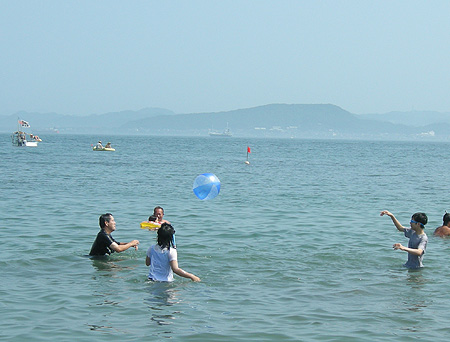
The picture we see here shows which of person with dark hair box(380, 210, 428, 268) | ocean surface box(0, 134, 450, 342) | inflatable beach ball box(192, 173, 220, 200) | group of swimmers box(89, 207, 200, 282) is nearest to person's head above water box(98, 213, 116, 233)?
group of swimmers box(89, 207, 200, 282)

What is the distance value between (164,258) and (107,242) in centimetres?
253

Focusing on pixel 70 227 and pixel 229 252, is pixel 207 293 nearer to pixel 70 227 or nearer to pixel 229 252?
pixel 229 252

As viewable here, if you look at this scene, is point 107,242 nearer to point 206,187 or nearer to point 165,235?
point 165,235

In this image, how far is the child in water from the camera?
1114 cm

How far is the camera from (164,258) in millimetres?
11469

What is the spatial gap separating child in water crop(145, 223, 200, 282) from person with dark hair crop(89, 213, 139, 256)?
49.9 inches

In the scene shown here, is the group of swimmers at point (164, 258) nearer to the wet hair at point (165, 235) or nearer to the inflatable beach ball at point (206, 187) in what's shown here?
the wet hair at point (165, 235)

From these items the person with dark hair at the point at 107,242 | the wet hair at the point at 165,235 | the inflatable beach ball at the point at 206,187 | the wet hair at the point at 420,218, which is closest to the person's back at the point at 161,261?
the wet hair at the point at 165,235

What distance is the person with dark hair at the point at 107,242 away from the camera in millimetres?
13148

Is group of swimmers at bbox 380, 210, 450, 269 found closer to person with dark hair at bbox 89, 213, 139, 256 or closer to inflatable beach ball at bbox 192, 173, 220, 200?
inflatable beach ball at bbox 192, 173, 220, 200

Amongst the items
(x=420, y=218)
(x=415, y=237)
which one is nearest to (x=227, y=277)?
(x=415, y=237)

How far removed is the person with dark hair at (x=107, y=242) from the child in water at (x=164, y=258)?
127 centimetres

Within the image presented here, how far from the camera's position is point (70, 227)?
1902cm

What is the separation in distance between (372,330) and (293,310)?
1.48 m
